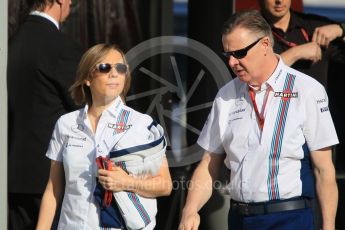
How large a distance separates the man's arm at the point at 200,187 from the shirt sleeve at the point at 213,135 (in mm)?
44

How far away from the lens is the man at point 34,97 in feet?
15.4

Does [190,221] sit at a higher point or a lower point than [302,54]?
lower

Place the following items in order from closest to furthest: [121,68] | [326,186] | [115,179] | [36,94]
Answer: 1. [115,179]
2. [326,186]
3. [121,68]
4. [36,94]

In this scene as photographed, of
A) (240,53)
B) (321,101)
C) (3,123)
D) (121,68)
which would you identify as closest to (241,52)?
(240,53)

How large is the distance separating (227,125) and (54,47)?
1.20m

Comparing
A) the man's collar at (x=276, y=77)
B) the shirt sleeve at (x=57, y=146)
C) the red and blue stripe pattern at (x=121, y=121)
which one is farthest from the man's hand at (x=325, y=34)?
the shirt sleeve at (x=57, y=146)

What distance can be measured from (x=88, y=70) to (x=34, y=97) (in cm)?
74

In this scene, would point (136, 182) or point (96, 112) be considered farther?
point (96, 112)

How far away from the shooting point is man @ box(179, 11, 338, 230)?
3928 mm

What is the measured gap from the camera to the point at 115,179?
3.86 metres

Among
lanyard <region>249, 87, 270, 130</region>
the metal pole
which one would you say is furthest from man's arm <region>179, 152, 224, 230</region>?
the metal pole

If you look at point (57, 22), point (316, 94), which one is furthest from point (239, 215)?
point (57, 22)

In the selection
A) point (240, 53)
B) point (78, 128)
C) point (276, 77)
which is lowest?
point (78, 128)

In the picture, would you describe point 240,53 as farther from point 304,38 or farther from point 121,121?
point 304,38
